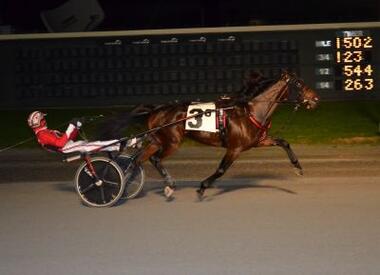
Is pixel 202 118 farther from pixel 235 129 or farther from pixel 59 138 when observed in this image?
pixel 59 138

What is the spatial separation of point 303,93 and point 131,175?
94.7 inches

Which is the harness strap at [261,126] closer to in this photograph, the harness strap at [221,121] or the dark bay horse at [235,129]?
the dark bay horse at [235,129]

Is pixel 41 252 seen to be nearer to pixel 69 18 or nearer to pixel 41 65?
pixel 41 65

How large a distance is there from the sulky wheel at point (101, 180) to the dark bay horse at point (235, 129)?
563 mm

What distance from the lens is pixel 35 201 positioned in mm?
10367

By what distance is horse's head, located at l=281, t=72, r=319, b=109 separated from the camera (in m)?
10.1

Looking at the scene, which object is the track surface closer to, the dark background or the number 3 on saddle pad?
the number 3 on saddle pad

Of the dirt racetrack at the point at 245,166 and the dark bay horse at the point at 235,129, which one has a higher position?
the dark bay horse at the point at 235,129

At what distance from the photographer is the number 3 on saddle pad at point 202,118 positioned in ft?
32.1

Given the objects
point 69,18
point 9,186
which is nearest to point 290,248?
point 9,186

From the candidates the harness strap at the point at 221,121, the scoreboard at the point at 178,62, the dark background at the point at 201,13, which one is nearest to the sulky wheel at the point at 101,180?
the harness strap at the point at 221,121

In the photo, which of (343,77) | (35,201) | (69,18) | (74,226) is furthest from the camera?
(69,18)

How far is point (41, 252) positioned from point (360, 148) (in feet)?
25.8

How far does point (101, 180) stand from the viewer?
375 inches
